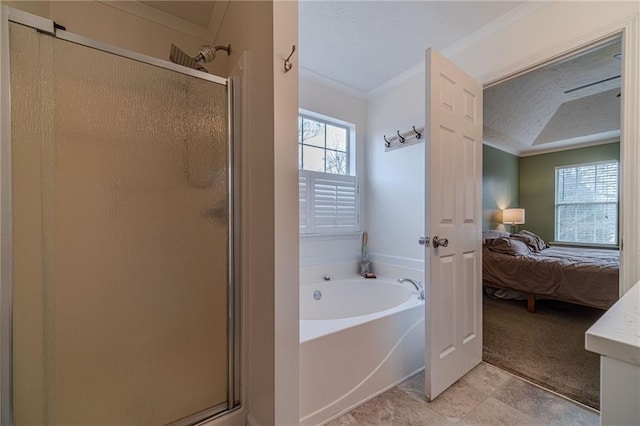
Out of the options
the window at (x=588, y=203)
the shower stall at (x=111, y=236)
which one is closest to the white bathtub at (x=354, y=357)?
the shower stall at (x=111, y=236)

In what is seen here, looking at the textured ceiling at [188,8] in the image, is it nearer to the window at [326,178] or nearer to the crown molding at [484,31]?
the window at [326,178]

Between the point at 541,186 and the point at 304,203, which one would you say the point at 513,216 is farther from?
the point at 304,203

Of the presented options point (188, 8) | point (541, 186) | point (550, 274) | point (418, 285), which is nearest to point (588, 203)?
point (541, 186)

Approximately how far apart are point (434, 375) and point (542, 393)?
71cm

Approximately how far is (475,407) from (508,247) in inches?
103

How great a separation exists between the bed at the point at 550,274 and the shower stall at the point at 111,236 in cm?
336

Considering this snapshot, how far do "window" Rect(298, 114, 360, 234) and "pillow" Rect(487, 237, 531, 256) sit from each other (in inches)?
81.2

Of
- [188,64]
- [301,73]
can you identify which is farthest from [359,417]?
[301,73]

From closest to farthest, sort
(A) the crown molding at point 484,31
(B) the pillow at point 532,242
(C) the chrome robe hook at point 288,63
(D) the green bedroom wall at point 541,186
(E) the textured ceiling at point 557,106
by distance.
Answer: (C) the chrome robe hook at point 288,63, (A) the crown molding at point 484,31, (E) the textured ceiling at point 557,106, (B) the pillow at point 532,242, (D) the green bedroom wall at point 541,186

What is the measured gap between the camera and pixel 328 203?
2691 mm

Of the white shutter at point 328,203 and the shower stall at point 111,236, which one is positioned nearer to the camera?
the shower stall at point 111,236

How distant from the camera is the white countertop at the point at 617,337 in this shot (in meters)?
0.47

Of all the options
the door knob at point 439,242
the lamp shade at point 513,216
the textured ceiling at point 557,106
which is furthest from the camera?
the lamp shade at point 513,216

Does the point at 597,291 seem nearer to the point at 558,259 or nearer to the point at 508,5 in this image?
the point at 558,259
